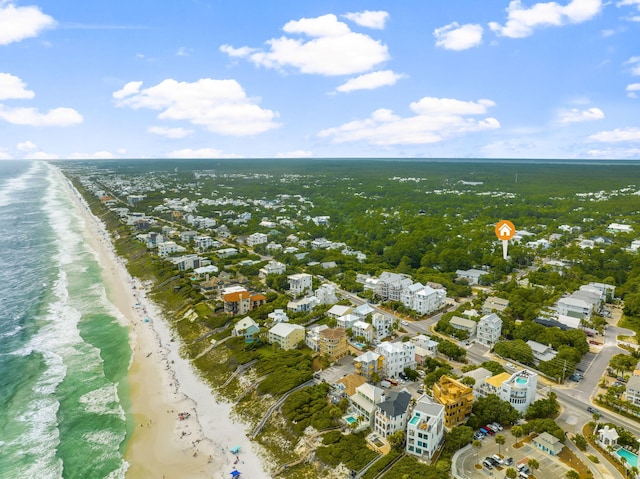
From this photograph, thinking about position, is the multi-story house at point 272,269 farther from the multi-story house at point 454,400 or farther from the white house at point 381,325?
the multi-story house at point 454,400

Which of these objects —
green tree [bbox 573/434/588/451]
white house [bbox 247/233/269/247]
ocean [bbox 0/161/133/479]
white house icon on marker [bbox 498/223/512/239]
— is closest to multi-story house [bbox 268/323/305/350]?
ocean [bbox 0/161/133/479]

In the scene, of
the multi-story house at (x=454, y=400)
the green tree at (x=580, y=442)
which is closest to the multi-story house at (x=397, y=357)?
the multi-story house at (x=454, y=400)

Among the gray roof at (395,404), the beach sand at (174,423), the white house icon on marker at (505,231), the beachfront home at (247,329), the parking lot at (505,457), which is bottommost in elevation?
the beach sand at (174,423)

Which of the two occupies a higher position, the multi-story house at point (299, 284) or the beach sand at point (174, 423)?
the multi-story house at point (299, 284)

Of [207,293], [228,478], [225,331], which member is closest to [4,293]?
[207,293]

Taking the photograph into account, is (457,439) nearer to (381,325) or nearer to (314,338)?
(381,325)

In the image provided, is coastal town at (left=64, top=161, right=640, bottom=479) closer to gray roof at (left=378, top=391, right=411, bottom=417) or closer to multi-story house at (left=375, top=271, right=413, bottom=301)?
gray roof at (left=378, top=391, right=411, bottom=417)

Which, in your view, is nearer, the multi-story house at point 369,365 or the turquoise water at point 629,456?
the turquoise water at point 629,456
